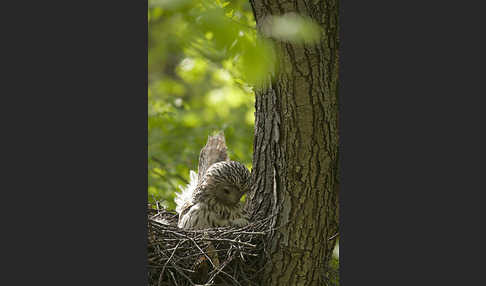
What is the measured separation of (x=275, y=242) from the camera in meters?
3.33

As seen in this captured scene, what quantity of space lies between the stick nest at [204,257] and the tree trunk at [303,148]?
15 centimetres

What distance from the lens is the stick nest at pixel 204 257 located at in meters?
3.33

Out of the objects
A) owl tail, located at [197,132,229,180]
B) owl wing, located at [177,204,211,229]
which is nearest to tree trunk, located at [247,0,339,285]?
owl wing, located at [177,204,211,229]

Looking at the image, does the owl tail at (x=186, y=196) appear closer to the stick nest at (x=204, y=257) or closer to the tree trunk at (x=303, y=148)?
the stick nest at (x=204, y=257)

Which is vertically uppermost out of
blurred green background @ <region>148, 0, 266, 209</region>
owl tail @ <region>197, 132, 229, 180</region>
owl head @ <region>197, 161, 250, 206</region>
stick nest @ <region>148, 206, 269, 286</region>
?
blurred green background @ <region>148, 0, 266, 209</region>

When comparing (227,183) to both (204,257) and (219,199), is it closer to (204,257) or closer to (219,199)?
(219,199)

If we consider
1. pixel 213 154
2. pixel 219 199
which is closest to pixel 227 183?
pixel 219 199

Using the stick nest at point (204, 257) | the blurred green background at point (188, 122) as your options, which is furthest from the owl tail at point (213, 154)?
the stick nest at point (204, 257)

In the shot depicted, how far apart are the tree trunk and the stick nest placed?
15 centimetres

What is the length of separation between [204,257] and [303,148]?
3.60 feet

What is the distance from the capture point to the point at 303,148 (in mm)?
3072

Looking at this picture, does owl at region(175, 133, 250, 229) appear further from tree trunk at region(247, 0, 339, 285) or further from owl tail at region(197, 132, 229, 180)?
tree trunk at region(247, 0, 339, 285)

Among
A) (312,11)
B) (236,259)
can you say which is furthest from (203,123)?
(312,11)

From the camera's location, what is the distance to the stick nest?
10.9 ft
